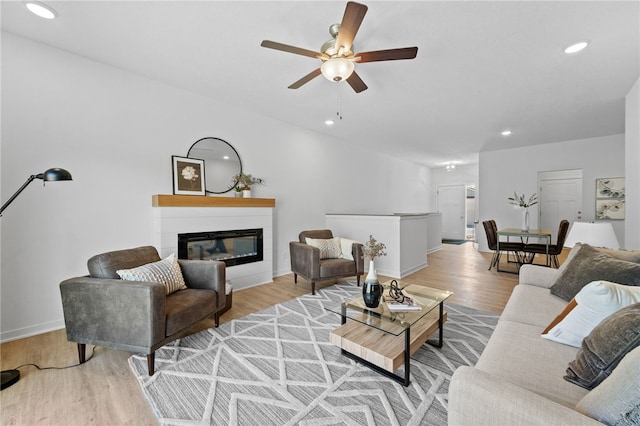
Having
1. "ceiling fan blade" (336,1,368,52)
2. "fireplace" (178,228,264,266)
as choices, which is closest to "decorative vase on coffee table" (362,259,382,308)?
"ceiling fan blade" (336,1,368,52)

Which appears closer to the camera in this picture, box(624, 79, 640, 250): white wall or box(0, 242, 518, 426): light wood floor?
box(0, 242, 518, 426): light wood floor

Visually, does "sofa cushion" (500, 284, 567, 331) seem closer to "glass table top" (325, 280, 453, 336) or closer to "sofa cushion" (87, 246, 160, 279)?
"glass table top" (325, 280, 453, 336)

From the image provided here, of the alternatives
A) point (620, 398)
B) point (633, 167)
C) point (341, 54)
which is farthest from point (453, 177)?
point (620, 398)

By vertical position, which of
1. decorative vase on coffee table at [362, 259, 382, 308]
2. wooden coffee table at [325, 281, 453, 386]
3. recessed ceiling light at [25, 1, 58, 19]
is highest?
recessed ceiling light at [25, 1, 58, 19]

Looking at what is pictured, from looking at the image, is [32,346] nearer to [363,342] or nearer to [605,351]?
[363,342]

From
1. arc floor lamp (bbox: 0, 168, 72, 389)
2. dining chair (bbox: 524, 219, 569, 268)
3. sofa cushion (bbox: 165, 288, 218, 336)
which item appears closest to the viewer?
arc floor lamp (bbox: 0, 168, 72, 389)

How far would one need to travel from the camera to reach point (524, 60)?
2643mm

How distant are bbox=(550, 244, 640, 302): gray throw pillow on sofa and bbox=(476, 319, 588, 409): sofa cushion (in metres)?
0.61

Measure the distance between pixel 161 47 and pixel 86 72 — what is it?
3.08 feet

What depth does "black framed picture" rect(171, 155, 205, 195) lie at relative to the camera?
10.9 feet

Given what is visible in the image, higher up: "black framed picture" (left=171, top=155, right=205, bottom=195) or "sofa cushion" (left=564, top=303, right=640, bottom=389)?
"black framed picture" (left=171, top=155, right=205, bottom=195)

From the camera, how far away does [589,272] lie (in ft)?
6.04

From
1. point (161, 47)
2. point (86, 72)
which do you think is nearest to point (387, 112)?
point (161, 47)

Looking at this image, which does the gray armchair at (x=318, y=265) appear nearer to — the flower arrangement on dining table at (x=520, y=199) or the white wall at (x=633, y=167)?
the white wall at (x=633, y=167)
